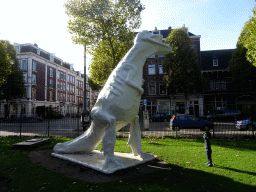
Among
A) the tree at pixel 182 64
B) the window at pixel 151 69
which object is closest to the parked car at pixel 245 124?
the tree at pixel 182 64

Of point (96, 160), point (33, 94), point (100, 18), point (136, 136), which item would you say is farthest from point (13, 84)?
point (136, 136)

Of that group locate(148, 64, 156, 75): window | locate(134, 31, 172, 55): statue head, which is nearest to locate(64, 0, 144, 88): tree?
locate(134, 31, 172, 55): statue head

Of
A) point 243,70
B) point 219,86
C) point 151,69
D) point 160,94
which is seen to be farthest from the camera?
point 151,69

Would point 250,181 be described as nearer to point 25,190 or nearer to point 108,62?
point 25,190

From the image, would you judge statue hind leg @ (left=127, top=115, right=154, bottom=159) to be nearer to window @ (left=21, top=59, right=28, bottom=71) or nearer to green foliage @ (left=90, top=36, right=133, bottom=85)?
green foliage @ (left=90, top=36, right=133, bottom=85)

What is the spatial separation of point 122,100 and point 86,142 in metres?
1.84

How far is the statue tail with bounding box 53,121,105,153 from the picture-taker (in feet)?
16.8

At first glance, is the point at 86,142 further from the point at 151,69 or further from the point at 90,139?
the point at 151,69

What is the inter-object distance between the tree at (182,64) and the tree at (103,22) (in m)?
15.4

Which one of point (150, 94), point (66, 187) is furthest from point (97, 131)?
point (150, 94)

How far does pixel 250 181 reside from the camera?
3869mm

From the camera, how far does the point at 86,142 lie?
536cm

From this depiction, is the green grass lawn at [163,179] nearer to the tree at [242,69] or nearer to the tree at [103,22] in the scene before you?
the tree at [103,22]

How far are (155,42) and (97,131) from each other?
2.88 m
